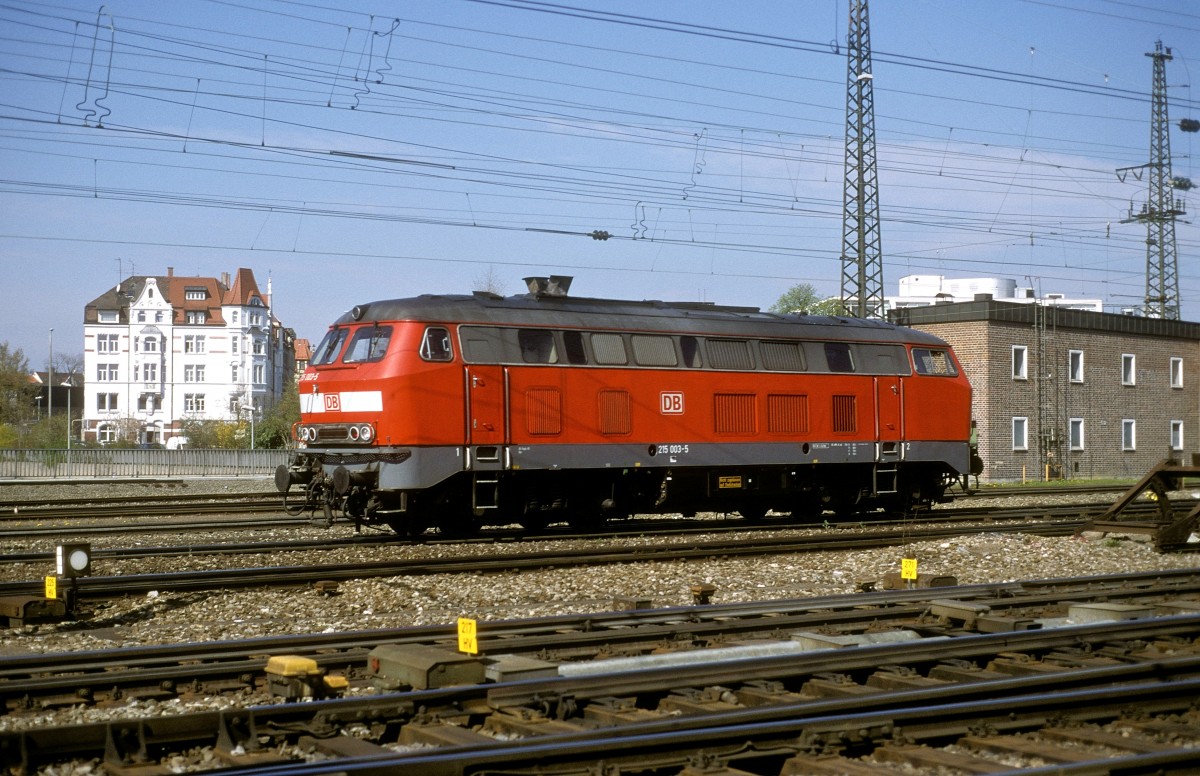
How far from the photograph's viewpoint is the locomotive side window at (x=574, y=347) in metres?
17.9

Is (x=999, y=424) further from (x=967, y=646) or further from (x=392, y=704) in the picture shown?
(x=392, y=704)

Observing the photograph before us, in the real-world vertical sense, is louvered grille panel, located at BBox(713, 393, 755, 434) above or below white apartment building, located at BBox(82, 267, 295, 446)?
below

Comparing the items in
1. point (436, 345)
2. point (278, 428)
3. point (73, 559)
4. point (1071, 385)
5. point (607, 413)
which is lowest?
point (73, 559)

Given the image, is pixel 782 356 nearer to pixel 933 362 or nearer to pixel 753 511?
pixel 753 511

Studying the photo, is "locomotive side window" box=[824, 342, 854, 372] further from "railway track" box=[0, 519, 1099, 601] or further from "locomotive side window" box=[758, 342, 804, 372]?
"railway track" box=[0, 519, 1099, 601]

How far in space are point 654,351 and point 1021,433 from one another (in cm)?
2518

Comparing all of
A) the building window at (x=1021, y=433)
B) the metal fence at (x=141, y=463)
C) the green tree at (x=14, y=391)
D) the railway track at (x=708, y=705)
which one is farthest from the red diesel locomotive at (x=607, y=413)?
the green tree at (x=14, y=391)

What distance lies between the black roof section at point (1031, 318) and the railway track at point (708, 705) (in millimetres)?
30943

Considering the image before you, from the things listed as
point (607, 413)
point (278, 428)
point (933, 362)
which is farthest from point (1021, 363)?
point (278, 428)

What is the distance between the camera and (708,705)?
22.2ft

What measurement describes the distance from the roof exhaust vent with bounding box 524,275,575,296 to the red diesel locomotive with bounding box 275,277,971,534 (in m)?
0.04

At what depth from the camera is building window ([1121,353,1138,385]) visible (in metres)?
43.7

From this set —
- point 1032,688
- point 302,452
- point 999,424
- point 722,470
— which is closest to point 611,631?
point 1032,688

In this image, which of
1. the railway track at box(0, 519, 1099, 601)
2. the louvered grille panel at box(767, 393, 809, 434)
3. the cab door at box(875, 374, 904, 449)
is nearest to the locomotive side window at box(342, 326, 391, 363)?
the railway track at box(0, 519, 1099, 601)
